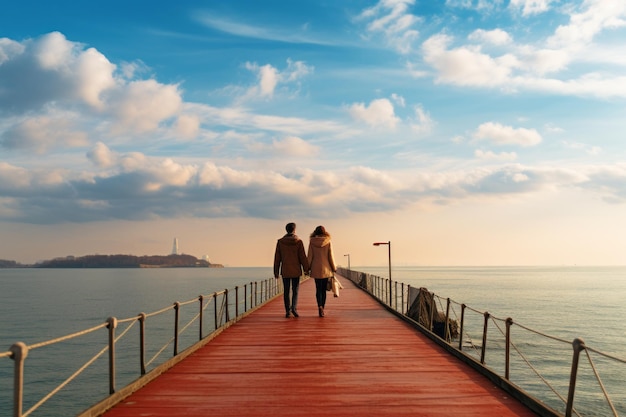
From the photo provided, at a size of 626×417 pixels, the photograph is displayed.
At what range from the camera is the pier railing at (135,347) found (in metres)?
5.30

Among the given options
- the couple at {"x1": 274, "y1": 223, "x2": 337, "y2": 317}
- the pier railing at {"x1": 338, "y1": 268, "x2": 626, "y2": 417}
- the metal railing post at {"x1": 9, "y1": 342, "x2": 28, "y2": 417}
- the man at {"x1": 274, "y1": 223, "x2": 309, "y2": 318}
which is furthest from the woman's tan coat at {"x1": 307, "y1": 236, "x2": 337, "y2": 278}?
the metal railing post at {"x1": 9, "y1": 342, "x2": 28, "y2": 417}

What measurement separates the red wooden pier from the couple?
6.30 feet

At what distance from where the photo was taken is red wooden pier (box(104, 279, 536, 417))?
580 centimetres

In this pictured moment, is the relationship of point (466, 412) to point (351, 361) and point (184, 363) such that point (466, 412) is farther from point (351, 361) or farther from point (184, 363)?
point (184, 363)

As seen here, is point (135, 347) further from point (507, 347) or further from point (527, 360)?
point (507, 347)

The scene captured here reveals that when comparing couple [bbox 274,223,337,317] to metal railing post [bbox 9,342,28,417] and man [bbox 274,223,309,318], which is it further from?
metal railing post [bbox 9,342,28,417]

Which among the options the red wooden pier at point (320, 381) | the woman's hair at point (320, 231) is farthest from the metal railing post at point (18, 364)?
the woman's hair at point (320, 231)

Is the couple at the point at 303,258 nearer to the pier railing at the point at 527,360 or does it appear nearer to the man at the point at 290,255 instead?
the man at the point at 290,255

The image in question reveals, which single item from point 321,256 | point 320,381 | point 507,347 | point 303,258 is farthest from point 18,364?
point 321,256

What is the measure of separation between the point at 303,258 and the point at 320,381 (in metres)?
6.11

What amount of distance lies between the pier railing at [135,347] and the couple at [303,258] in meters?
1.52

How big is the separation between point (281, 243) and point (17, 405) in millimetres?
8838

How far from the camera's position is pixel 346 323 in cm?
1366

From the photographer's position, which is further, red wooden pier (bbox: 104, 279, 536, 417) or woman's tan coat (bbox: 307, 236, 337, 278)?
woman's tan coat (bbox: 307, 236, 337, 278)
